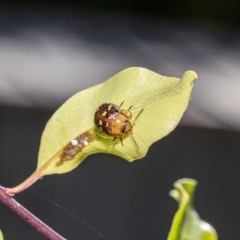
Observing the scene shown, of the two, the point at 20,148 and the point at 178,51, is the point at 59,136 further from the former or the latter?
the point at 178,51

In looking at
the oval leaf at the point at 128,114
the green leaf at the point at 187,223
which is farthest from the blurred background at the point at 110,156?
the green leaf at the point at 187,223

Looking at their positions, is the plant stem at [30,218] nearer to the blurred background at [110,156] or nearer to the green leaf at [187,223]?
the green leaf at [187,223]

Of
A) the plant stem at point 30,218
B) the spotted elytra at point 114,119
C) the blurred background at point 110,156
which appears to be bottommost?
the blurred background at point 110,156

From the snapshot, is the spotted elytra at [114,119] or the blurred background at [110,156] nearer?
the spotted elytra at [114,119]

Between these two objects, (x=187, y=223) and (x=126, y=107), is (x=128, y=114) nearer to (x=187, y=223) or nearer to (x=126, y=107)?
(x=126, y=107)

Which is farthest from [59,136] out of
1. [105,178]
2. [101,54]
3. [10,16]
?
[10,16]

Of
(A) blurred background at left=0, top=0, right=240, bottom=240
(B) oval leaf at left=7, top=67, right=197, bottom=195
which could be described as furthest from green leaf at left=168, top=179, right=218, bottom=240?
(A) blurred background at left=0, top=0, right=240, bottom=240
